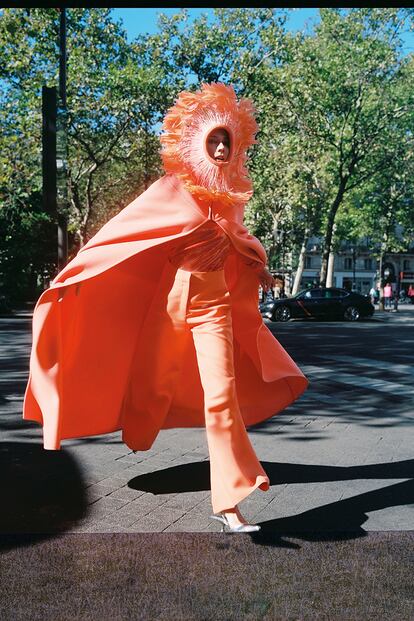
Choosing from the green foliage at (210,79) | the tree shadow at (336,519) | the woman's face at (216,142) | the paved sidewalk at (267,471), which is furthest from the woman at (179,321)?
the green foliage at (210,79)

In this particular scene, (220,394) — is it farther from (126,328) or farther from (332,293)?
(332,293)

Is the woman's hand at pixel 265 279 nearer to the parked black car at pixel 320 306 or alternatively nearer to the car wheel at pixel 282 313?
the parked black car at pixel 320 306

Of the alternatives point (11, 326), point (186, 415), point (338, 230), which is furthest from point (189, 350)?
point (338, 230)

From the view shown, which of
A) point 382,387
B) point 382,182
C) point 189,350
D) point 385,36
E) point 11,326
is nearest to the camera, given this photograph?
point 189,350

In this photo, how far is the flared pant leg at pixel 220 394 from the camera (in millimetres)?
3736

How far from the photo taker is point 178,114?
4.36 m

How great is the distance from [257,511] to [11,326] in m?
19.9

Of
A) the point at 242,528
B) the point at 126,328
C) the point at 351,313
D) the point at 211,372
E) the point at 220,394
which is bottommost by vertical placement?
the point at 351,313

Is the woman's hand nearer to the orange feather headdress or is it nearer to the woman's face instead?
the orange feather headdress

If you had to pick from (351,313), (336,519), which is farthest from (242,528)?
(351,313)

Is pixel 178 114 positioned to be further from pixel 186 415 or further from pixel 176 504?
pixel 176 504

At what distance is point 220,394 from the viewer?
3.91 metres

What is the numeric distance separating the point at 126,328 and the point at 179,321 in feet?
1.79

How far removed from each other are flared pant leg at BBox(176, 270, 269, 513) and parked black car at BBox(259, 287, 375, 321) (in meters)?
22.9
